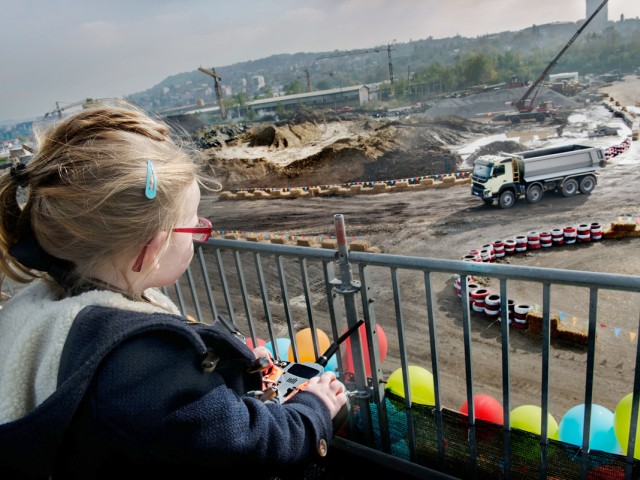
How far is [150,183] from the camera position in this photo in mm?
1407

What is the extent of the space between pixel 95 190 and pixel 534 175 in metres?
19.0

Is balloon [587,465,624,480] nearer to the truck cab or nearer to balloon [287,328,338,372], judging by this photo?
balloon [287,328,338,372]

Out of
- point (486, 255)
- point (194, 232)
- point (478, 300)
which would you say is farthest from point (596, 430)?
point (486, 255)

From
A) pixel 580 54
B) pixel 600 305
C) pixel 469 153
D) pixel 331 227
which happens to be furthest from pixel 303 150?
pixel 580 54

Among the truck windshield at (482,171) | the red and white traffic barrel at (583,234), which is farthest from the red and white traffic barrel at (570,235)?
the truck windshield at (482,171)

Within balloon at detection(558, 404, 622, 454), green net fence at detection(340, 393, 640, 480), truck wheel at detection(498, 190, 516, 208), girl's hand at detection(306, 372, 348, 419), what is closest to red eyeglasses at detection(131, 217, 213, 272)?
girl's hand at detection(306, 372, 348, 419)

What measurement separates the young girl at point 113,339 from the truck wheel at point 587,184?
20.0 meters

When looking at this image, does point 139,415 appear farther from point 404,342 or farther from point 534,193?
point 534,193

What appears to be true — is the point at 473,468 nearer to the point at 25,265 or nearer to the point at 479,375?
the point at 25,265

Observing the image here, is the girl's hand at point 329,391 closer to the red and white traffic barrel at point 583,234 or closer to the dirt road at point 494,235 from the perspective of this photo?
the dirt road at point 494,235

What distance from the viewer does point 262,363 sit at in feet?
5.33

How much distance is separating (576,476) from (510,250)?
11185 mm

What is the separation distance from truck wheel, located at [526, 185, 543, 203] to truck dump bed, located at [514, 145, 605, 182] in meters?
0.33

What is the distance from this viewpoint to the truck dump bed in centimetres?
1789
